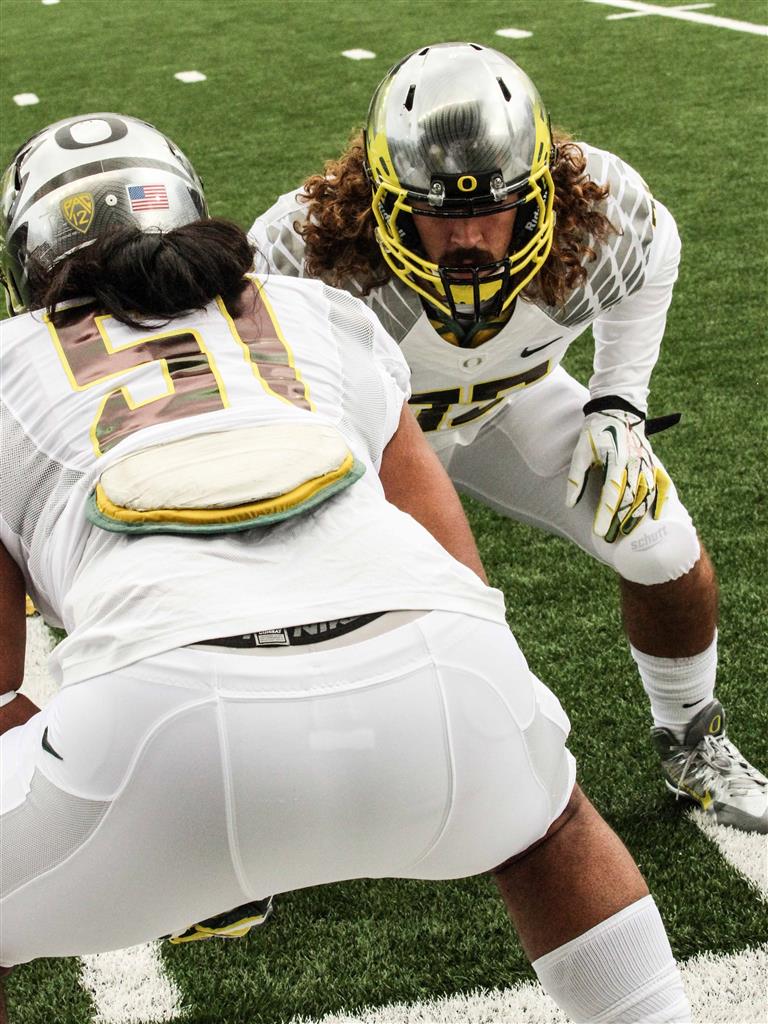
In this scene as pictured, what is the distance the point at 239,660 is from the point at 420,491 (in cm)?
51

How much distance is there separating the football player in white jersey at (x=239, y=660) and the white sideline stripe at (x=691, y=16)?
8543mm

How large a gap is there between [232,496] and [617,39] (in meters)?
9.10

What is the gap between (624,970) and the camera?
1.57m

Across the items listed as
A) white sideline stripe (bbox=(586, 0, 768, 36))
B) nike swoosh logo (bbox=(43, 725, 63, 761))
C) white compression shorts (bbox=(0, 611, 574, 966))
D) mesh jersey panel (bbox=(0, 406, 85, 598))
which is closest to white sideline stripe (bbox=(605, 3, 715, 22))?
white sideline stripe (bbox=(586, 0, 768, 36))

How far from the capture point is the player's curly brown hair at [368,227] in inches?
91.0

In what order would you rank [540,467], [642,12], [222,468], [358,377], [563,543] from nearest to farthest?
[222,468] < [358,377] < [540,467] < [563,543] < [642,12]

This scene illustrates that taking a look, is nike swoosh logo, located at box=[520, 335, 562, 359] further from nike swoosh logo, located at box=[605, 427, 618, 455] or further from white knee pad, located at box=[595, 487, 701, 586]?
white knee pad, located at box=[595, 487, 701, 586]

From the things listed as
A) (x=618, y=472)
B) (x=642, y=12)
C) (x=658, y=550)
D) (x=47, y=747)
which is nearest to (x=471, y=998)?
(x=658, y=550)

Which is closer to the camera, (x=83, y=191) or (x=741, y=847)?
(x=83, y=191)

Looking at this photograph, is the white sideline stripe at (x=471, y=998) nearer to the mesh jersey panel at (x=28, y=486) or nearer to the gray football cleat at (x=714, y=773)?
the gray football cleat at (x=714, y=773)

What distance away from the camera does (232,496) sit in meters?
1.35

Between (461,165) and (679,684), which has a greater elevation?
(461,165)

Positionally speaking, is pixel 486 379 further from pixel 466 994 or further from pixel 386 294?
pixel 466 994

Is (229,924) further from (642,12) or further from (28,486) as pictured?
(642,12)
